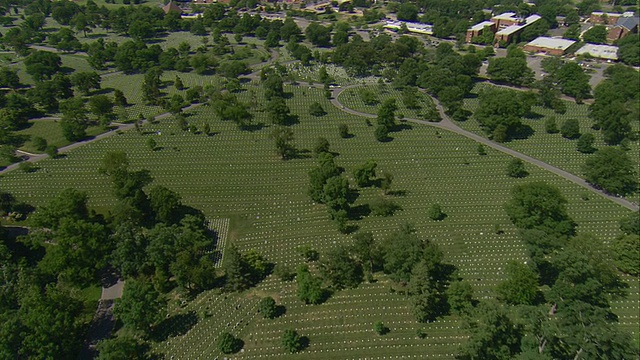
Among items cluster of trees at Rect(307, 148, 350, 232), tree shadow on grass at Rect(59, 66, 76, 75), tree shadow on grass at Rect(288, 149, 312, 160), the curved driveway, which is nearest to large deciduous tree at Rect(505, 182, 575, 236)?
the curved driveway

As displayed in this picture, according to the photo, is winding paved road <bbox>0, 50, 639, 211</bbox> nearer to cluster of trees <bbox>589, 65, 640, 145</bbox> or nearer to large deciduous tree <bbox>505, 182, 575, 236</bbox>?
large deciduous tree <bbox>505, 182, 575, 236</bbox>

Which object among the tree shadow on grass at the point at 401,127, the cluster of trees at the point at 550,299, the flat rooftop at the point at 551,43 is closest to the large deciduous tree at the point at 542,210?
the cluster of trees at the point at 550,299

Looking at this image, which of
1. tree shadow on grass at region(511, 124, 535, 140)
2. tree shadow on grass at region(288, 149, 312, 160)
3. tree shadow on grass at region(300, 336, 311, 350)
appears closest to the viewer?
tree shadow on grass at region(300, 336, 311, 350)

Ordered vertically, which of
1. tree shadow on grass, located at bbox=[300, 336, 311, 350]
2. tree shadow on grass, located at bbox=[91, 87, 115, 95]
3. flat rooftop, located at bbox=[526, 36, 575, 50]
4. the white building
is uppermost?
the white building

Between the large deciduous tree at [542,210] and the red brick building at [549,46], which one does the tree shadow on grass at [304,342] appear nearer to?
the large deciduous tree at [542,210]

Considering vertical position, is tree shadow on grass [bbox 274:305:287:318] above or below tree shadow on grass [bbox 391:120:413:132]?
below

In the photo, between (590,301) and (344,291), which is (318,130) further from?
(590,301)

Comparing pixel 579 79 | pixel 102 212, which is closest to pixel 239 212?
pixel 102 212
